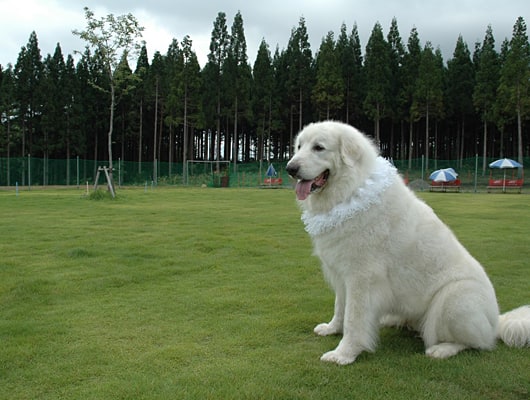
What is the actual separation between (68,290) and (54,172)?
38653 mm

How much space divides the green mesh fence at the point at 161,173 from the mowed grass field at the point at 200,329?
29.6 m

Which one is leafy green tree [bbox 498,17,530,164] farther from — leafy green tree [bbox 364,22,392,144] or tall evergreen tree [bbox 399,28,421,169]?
leafy green tree [bbox 364,22,392,144]

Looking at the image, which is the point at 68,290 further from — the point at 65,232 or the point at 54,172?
the point at 54,172

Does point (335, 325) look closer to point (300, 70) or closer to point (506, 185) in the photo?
point (506, 185)

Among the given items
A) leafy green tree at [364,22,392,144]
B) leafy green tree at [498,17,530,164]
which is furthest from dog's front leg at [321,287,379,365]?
leafy green tree at [364,22,392,144]

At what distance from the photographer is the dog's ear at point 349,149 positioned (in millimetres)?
3475

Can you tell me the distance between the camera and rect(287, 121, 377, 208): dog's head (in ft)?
11.3

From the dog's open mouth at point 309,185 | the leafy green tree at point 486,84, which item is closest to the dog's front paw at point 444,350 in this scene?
the dog's open mouth at point 309,185

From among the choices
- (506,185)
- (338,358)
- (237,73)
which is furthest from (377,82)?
(338,358)

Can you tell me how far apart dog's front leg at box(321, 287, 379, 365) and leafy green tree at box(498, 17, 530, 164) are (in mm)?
43612

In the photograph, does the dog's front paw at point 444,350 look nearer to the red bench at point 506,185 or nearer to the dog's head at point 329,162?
the dog's head at point 329,162

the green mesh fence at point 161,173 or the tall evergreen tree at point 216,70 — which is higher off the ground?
the tall evergreen tree at point 216,70

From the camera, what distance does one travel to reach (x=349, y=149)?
3.49m

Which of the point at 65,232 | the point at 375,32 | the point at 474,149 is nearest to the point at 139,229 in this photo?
the point at 65,232
